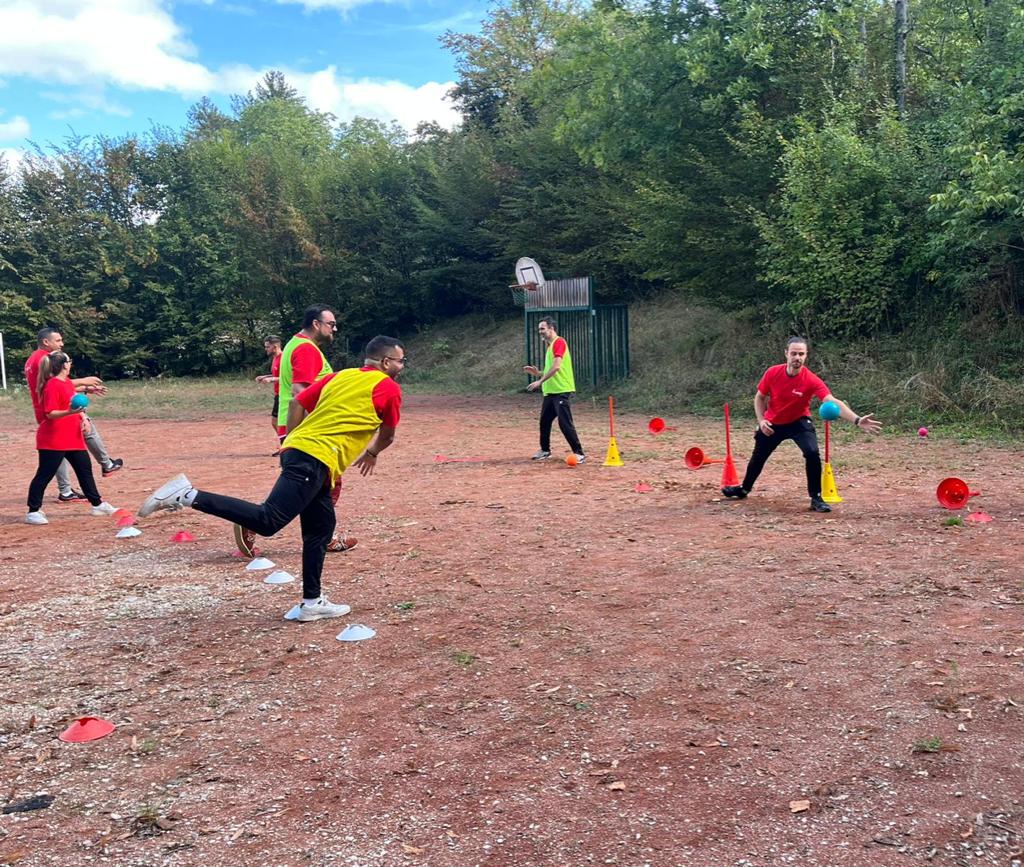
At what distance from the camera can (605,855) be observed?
3225mm

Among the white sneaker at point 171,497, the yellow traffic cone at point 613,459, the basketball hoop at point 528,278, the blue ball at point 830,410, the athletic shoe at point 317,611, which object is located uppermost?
the basketball hoop at point 528,278

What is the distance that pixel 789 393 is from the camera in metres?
8.80

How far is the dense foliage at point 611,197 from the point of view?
57.6ft

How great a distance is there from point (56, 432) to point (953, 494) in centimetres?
846

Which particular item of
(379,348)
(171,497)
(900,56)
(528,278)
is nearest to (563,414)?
(379,348)

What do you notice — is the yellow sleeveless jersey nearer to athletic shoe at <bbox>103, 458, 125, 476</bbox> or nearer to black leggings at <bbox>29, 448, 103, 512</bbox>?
black leggings at <bbox>29, 448, 103, 512</bbox>

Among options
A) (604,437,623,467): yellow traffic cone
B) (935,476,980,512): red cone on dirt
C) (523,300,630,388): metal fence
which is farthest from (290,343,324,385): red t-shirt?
(523,300,630,388): metal fence

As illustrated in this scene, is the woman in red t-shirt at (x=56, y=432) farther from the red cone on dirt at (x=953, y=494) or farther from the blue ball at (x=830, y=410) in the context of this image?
the red cone on dirt at (x=953, y=494)

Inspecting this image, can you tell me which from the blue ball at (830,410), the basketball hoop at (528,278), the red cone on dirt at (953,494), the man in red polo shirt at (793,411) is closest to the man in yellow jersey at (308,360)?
the man in red polo shirt at (793,411)

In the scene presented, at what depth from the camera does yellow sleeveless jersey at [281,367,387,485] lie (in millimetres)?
5777

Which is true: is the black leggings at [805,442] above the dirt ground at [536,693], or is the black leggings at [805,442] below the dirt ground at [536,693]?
above

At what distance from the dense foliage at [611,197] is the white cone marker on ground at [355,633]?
499 inches

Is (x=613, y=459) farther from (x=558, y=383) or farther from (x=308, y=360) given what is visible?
(x=308, y=360)

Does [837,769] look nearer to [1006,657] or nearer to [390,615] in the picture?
[1006,657]
